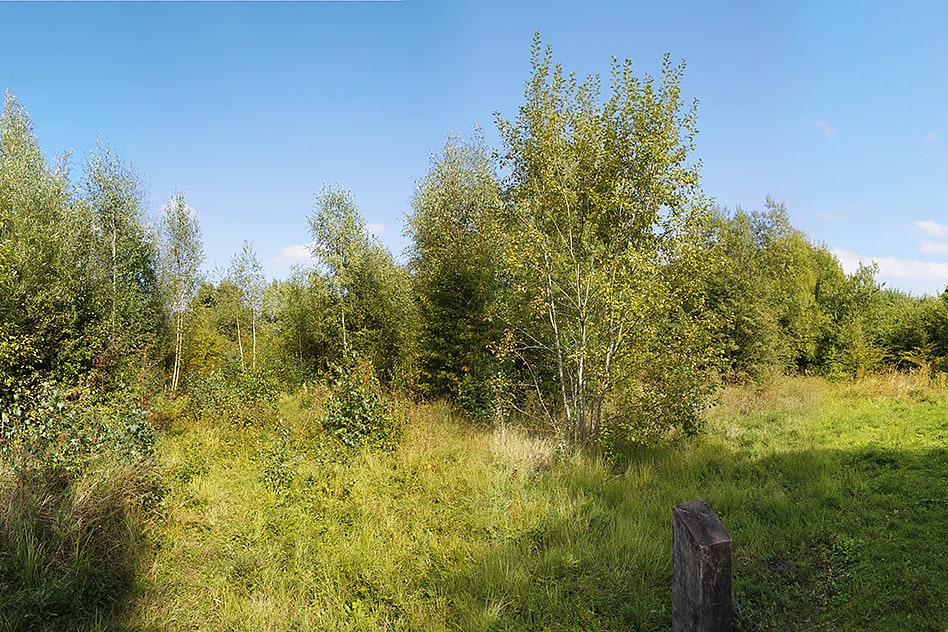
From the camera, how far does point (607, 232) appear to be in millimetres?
7426

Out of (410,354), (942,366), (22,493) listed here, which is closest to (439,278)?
(410,354)

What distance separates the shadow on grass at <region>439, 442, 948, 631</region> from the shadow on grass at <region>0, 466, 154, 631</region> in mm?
2866

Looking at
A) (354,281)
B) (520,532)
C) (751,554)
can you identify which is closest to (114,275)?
(354,281)

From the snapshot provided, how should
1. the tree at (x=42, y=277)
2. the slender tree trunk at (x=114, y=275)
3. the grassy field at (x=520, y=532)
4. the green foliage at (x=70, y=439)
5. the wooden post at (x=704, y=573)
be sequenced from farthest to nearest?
the slender tree trunk at (x=114, y=275)
the tree at (x=42, y=277)
the green foliage at (x=70, y=439)
the grassy field at (x=520, y=532)
the wooden post at (x=704, y=573)

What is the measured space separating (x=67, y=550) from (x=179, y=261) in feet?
56.7

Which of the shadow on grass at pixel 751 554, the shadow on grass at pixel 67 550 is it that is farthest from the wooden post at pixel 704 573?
the shadow on grass at pixel 67 550

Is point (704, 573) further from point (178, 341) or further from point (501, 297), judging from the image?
point (178, 341)

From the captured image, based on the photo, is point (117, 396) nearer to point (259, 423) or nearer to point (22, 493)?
point (259, 423)

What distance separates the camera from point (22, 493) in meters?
4.34

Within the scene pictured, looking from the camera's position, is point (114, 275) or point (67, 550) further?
point (114, 275)

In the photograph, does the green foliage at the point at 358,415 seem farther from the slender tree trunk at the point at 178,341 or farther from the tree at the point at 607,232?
the slender tree trunk at the point at 178,341

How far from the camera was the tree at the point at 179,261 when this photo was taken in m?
18.3

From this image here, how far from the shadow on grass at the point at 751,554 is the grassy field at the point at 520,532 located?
0.02 meters

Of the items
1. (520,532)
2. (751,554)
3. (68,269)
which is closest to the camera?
(751,554)
